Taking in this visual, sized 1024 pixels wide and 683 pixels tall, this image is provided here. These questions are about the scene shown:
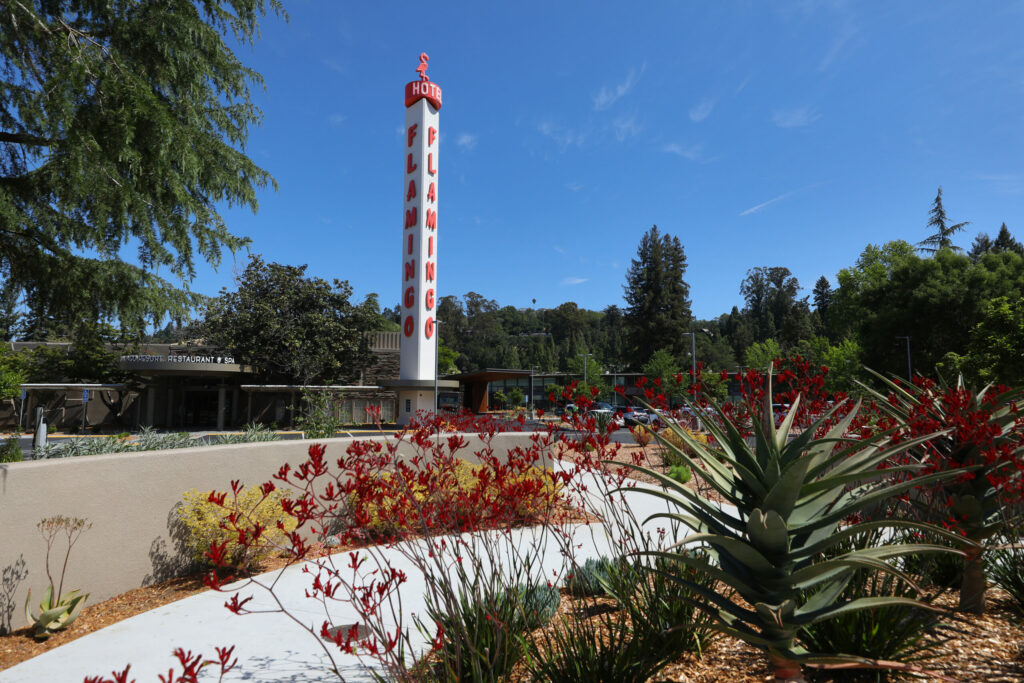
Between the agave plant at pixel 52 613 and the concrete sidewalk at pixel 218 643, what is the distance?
1.09ft

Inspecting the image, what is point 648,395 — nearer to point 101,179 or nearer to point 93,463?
point 93,463

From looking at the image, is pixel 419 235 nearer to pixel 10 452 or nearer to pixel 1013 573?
pixel 10 452

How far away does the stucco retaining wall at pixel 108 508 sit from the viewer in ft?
14.8

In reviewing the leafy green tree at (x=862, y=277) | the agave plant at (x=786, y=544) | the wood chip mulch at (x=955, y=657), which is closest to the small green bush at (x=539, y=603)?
the wood chip mulch at (x=955, y=657)

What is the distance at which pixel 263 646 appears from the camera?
4086 mm

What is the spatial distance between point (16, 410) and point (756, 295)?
114 m

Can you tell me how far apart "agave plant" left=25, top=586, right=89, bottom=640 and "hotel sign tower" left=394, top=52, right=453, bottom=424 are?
2218cm

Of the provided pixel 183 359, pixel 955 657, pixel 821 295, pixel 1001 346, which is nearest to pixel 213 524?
pixel 955 657

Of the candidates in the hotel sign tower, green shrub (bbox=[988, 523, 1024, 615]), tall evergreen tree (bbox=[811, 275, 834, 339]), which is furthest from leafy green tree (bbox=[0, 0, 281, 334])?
tall evergreen tree (bbox=[811, 275, 834, 339])

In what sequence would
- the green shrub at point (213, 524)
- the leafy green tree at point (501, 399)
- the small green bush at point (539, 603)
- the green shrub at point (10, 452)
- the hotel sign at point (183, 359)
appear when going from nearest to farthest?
the small green bush at point (539, 603), the green shrub at point (213, 524), the green shrub at point (10, 452), the hotel sign at point (183, 359), the leafy green tree at point (501, 399)

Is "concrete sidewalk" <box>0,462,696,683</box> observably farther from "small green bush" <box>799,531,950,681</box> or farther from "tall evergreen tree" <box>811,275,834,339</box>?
"tall evergreen tree" <box>811,275,834,339</box>

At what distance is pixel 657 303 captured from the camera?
207ft

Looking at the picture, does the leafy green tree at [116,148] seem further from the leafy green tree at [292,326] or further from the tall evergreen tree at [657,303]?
the tall evergreen tree at [657,303]

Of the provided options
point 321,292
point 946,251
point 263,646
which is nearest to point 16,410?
point 321,292
